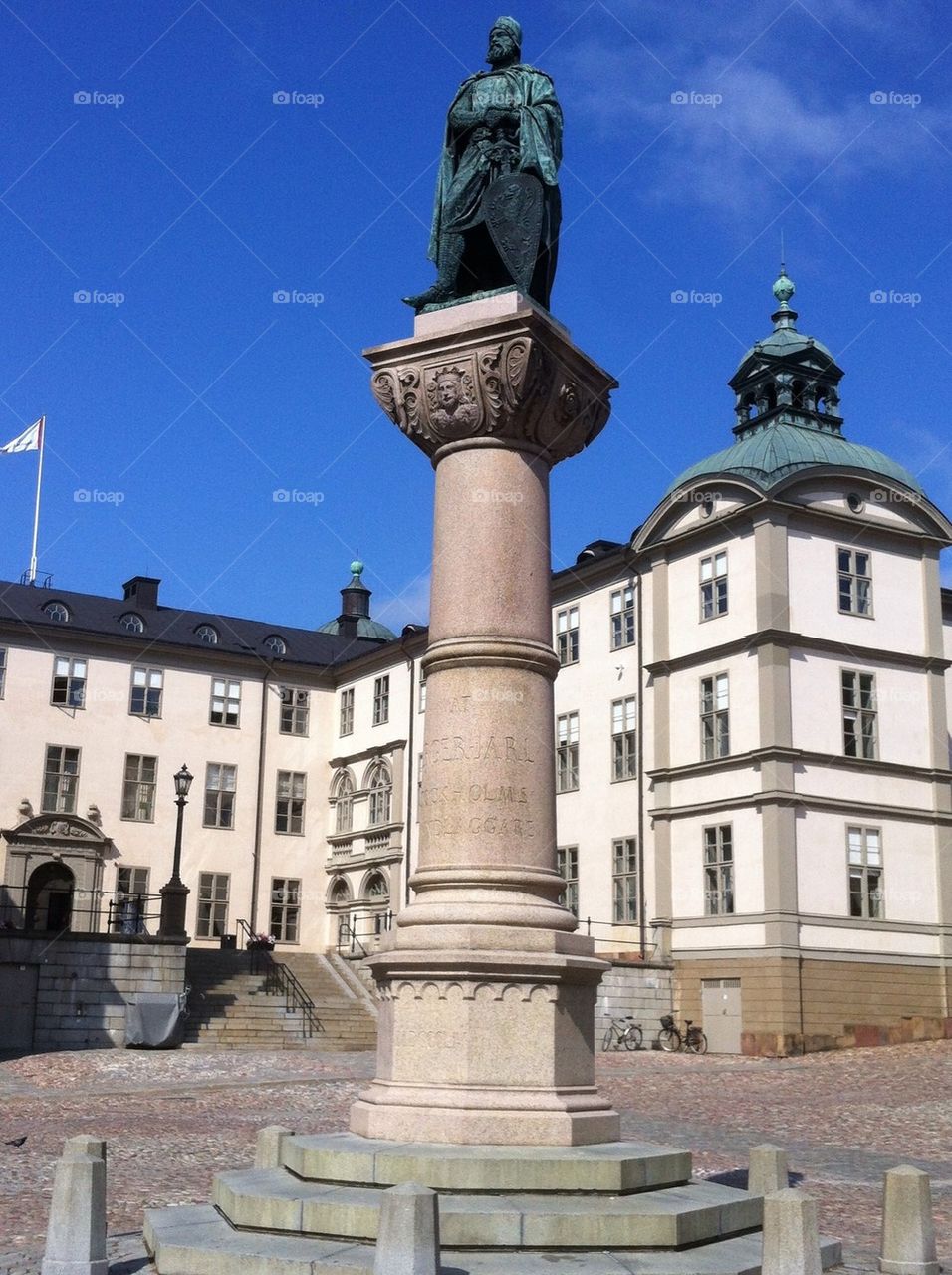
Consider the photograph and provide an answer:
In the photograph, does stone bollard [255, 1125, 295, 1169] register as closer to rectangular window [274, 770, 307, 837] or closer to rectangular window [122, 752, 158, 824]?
rectangular window [122, 752, 158, 824]

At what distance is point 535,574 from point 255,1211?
15.9 feet

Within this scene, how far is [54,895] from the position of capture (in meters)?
45.5

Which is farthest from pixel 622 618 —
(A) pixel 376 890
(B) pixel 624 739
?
(A) pixel 376 890

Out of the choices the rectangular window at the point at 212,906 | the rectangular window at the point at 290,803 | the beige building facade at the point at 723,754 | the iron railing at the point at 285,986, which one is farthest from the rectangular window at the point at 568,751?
the rectangular window at the point at 212,906

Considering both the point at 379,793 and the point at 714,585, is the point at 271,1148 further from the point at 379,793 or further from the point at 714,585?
the point at 379,793

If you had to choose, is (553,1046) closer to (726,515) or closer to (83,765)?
(726,515)

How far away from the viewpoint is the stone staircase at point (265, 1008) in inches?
1288

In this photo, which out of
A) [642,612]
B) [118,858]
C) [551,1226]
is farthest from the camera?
[118,858]

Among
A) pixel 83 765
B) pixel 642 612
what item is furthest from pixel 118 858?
pixel 642 612

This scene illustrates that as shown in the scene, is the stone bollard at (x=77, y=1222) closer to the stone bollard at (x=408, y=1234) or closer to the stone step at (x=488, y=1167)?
the stone step at (x=488, y=1167)

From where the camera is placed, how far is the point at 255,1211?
8492 mm

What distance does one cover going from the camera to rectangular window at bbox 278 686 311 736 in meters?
51.0

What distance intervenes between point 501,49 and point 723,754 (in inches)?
970

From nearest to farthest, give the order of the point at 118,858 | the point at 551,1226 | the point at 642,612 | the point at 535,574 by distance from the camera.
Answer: the point at 551,1226
the point at 535,574
the point at 642,612
the point at 118,858
